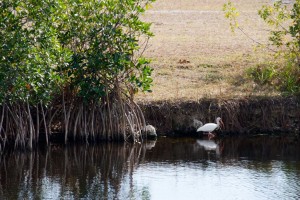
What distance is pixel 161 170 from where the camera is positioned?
20.0 metres

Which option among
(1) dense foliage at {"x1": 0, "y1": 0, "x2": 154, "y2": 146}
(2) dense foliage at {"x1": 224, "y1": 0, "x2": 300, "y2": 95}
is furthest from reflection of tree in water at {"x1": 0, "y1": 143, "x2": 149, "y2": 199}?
(2) dense foliage at {"x1": 224, "y1": 0, "x2": 300, "y2": 95}

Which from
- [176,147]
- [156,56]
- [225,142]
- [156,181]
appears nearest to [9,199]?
[156,181]

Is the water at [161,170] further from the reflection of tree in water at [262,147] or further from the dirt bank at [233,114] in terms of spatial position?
the dirt bank at [233,114]

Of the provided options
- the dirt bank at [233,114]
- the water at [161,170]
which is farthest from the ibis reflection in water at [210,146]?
the dirt bank at [233,114]

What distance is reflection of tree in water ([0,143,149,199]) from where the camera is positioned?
17.8 m

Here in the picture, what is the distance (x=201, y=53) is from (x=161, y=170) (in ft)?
35.3

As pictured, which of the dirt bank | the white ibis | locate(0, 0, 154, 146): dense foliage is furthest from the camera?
the dirt bank

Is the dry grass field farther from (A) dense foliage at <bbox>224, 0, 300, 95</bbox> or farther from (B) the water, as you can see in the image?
(B) the water

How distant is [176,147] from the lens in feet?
74.4

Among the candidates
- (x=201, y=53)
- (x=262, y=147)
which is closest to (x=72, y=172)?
(x=262, y=147)

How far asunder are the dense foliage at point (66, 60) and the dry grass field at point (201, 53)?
234 cm

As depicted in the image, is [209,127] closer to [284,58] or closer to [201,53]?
[284,58]

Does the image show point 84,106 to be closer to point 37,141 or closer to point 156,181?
point 37,141

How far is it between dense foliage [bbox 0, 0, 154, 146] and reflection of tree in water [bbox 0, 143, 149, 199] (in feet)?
2.46
